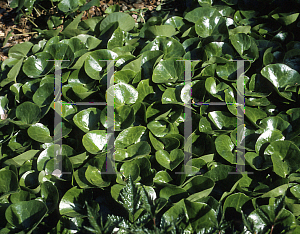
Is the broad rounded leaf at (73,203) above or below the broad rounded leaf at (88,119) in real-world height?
below

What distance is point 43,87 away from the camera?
127 cm

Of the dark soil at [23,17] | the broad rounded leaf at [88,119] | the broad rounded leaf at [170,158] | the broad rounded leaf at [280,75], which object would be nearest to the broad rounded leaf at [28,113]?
the broad rounded leaf at [88,119]

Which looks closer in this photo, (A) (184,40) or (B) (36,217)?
(B) (36,217)

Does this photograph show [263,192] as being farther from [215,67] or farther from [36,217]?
[36,217]

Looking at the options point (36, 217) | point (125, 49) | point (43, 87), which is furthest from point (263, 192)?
point (43, 87)

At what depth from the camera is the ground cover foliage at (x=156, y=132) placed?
0.96m

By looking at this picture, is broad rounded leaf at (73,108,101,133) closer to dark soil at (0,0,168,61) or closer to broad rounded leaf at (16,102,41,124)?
broad rounded leaf at (16,102,41,124)

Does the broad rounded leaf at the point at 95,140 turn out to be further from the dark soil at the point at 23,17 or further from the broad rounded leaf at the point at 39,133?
the dark soil at the point at 23,17

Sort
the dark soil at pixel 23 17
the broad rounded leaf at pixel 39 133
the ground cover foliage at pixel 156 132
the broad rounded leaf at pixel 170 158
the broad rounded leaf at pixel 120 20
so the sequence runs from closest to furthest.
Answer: the ground cover foliage at pixel 156 132
the broad rounded leaf at pixel 170 158
the broad rounded leaf at pixel 39 133
the broad rounded leaf at pixel 120 20
the dark soil at pixel 23 17

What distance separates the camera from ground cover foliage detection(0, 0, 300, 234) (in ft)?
3.13

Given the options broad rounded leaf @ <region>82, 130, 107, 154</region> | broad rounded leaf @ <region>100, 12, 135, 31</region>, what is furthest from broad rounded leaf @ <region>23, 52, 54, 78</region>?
broad rounded leaf @ <region>82, 130, 107, 154</region>

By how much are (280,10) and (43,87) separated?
1434 mm

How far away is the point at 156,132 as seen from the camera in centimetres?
114

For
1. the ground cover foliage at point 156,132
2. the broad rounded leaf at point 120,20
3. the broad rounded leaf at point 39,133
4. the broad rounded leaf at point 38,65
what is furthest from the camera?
the broad rounded leaf at point 120,20
